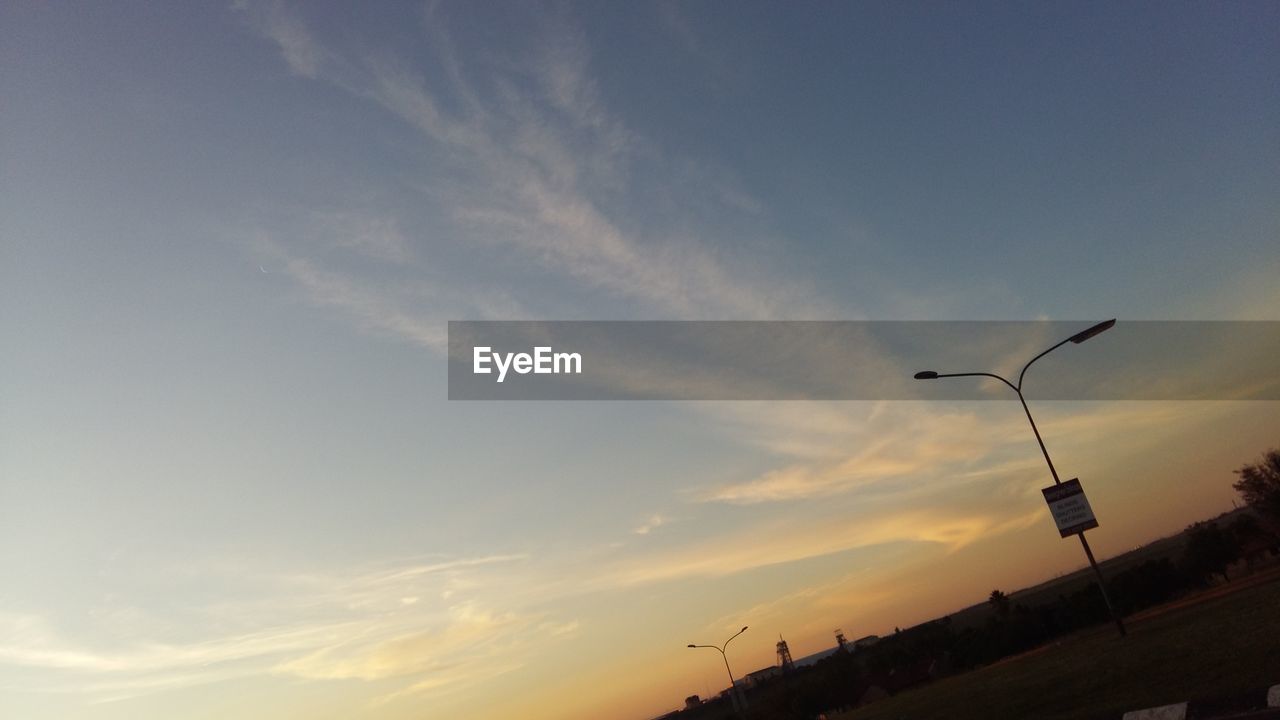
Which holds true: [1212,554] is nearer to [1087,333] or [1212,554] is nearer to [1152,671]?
[1087,333]

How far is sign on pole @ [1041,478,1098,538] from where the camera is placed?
28.1 metres

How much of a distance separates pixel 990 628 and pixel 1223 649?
329 feet

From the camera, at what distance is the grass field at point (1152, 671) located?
15.8 m

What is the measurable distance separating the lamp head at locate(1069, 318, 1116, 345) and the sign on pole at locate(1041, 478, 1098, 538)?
18.8 feet

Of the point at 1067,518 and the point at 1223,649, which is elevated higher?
the point at 1067,518

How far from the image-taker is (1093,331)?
93.6 feet

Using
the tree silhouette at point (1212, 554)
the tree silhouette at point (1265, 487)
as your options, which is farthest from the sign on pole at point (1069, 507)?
the tree silhouette at point (1212, 554)

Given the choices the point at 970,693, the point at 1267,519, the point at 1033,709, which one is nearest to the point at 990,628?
the point at 1267,519

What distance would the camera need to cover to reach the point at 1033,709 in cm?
2083

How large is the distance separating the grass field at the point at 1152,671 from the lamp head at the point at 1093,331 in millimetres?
10721

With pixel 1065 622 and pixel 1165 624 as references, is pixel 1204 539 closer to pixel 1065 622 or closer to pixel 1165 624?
pixel 1065 622

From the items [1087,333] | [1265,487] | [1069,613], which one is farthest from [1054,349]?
[1069,613]

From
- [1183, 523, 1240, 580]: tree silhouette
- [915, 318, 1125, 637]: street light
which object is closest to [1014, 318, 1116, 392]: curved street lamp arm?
[915, 318, 1125, 637]: street light

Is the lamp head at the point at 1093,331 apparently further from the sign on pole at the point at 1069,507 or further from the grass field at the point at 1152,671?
the grass field at the point at 1152,671
